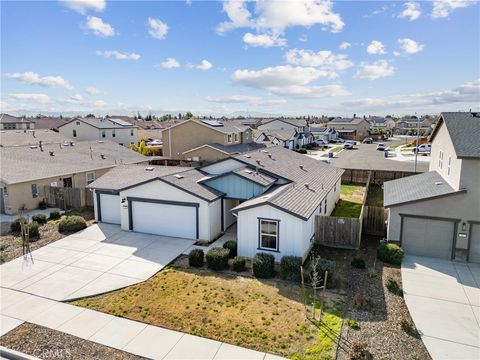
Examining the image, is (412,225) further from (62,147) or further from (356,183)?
(62,147)

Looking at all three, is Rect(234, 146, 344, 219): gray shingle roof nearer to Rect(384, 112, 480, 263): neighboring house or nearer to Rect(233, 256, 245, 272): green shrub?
Rect(233, 256, 245, 272): green shrub

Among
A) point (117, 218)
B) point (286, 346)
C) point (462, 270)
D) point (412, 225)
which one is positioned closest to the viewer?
point (286, 346)

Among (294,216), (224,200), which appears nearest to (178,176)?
(224,200)

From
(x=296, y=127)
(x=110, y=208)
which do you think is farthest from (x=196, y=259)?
(x=296, y=127)

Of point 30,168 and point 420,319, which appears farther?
point 30,168

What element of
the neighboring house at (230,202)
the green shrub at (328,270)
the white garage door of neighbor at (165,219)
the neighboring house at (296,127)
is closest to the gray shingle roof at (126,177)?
the neighboring house at (230,202)

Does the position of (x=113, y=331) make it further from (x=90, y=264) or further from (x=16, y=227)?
(x=16, y=227)

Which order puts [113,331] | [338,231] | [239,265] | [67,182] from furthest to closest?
[67,182]
[338,231]
[239,265]
[113,331]
